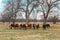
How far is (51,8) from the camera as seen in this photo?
51.3 meters

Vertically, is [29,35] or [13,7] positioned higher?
[13,7]

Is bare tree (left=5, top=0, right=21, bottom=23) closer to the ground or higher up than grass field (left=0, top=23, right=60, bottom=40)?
higher up

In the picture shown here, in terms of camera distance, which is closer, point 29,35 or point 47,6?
point 29,35

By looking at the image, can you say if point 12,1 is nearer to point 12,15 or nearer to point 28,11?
point 12,15

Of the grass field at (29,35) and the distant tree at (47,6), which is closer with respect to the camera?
the grass field at (29,35)

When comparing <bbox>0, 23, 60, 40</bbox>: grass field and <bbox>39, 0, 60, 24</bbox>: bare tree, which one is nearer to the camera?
<bbox>0, 23, 60, 40</bbox>: grass field

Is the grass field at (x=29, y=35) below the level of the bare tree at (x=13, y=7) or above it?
below

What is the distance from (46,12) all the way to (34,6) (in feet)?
12.4

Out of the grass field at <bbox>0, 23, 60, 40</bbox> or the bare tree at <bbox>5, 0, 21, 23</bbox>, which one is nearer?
the grass field at <bbox>0, 23, 60, 40</bbox>

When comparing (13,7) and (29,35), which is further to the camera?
(13,7)

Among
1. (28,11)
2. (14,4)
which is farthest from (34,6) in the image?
(14,4)

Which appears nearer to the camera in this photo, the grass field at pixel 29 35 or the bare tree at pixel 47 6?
the grass field at pixel 29 35

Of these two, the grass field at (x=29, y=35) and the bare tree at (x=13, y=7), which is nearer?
the grass field at (x=29, y=35)

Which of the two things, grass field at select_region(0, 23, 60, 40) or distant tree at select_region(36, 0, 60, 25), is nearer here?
grass field at select_region(0, 23, 60, 40)
